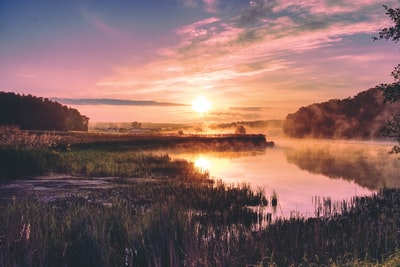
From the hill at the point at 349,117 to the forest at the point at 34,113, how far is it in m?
98.5

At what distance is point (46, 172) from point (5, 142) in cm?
579

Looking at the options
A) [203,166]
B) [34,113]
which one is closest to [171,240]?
[203,166]

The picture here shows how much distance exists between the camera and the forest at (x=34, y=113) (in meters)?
128

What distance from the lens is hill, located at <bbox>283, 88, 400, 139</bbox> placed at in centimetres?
15562

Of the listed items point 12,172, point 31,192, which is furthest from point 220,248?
point 12,172

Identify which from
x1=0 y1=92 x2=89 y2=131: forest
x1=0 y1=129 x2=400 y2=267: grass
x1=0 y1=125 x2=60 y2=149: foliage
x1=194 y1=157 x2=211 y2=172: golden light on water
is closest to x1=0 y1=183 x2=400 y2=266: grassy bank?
x1=0 y1=129 x2=400 y2=267: grass

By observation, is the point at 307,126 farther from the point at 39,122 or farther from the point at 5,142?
the point at 5,142

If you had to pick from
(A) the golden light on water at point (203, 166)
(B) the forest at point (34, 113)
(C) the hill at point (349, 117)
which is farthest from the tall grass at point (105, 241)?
(C) the hill at point (349, 117)

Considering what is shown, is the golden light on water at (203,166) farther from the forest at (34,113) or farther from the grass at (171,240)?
the forest at (34,113)

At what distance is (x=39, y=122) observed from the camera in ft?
453

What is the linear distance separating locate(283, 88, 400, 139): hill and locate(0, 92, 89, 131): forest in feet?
323

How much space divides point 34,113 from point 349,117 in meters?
116

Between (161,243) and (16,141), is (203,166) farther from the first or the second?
(161,243)

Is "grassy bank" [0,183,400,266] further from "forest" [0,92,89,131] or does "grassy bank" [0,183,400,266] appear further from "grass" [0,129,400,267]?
"forest" [0,92,89,131]
